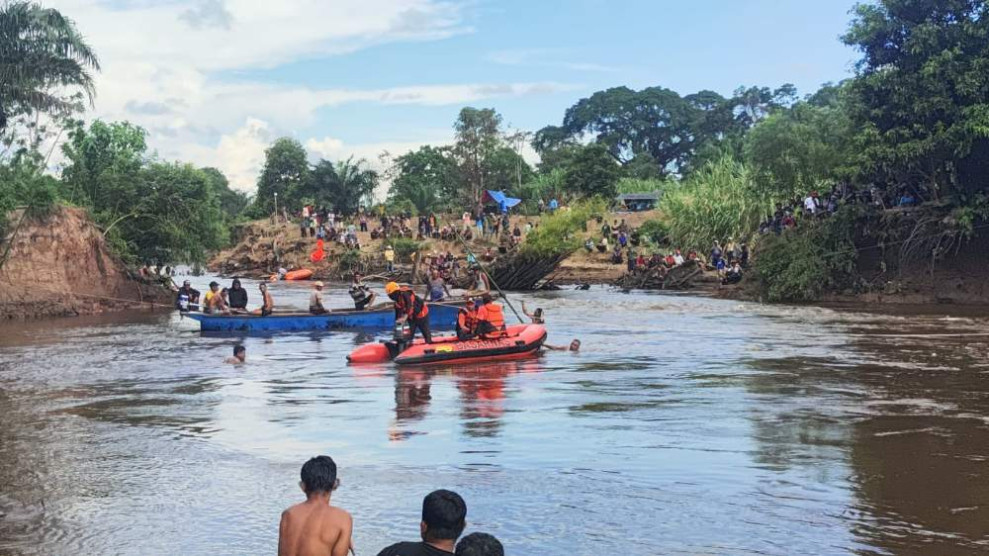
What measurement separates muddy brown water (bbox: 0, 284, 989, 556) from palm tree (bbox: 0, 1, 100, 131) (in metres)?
12.9

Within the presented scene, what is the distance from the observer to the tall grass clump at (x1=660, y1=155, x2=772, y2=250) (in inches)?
1912

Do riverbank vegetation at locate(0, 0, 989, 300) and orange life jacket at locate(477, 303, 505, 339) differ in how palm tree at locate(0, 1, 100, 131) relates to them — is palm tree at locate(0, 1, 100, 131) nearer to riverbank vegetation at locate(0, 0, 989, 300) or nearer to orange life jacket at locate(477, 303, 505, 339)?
riverbank vegetation at locate(0, 0, 989, 300)

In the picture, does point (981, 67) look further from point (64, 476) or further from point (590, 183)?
point (590, 183)

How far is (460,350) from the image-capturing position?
1912 cm

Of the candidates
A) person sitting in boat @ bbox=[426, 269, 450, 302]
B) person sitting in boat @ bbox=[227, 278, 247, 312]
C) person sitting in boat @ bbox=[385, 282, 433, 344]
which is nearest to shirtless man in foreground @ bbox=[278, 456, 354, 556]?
person sitting in boat @ bbox=[385, 282, 433, 344]

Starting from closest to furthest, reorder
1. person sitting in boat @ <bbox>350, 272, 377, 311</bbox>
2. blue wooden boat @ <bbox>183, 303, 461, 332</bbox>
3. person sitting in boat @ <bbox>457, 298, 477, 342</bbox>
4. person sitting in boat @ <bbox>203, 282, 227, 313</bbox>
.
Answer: person sitting in boat @ <bbox>457, 298, 477, 342</bbox>, blue wooden boat @ <bbox>183, 303, 461, 332</bbox>, person sitting in boat @ <bbox>203, 282, 227, 313</bbox>, person sitting in boat @ <bbox>350, 272, 377, 311</bbox>

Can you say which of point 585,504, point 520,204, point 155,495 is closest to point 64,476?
point 155,495

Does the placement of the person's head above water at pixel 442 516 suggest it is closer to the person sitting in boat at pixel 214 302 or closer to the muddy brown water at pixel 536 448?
the muddy brown water at pixel 536 448

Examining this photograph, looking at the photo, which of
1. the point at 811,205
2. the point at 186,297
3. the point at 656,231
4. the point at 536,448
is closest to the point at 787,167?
the point at 811,205

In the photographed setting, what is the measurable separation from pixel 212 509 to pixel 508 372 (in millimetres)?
9370

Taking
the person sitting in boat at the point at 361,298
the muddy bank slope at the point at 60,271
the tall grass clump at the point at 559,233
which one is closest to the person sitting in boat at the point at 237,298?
the person sitting in boat at the point at 361,298

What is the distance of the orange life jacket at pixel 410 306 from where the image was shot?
20266 mm

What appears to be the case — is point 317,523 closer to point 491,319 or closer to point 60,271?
point 491,319

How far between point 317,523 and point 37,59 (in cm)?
3038
